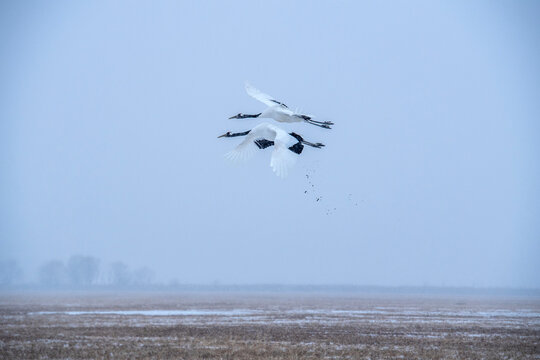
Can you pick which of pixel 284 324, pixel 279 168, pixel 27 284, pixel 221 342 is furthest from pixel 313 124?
pixel 27 284

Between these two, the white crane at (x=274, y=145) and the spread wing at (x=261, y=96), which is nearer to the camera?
the white crane at (x=274, y=145)

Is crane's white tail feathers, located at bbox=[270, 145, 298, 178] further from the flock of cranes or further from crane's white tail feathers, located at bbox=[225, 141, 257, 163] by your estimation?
crane's white tail feathers, located at bbox=[225, 141, 257, 163]

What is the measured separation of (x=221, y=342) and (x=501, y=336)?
451 inches

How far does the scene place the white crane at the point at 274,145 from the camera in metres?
8.70

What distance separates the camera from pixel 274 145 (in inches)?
363

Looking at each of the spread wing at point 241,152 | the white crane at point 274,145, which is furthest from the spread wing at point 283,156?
the spread wing at point 241,152

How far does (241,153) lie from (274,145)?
690 millimetres

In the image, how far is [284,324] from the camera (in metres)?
28.7


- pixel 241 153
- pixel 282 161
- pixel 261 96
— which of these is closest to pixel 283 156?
pixel 282 161

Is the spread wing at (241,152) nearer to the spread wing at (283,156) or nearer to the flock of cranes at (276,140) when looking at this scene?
the flock of cranes at (276,140)

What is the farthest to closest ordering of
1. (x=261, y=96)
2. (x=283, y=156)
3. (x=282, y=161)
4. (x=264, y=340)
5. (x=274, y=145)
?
(x=264, y=340) → (x=261, y=96) → (x=274, y=145) → (x=283, y=156) → (x=282, y=161)

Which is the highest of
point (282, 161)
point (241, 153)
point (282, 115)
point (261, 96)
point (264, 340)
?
point (261, 96)

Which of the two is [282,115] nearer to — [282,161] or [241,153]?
[282,161]

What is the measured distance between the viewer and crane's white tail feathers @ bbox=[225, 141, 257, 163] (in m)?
9.61
